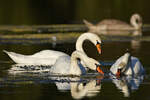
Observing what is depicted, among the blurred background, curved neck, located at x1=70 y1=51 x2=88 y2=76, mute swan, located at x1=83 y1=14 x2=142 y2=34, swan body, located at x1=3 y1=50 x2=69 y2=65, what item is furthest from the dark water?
the blurred background

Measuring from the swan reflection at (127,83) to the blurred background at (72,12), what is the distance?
1750 centimetres

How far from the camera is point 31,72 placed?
14.8 m

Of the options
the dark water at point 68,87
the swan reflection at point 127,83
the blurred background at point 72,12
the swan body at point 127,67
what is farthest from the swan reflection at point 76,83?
the blurred background at point 72,12

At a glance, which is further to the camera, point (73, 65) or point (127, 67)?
point (127, 67)

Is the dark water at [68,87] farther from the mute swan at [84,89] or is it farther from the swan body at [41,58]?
the swan body at [41,58]

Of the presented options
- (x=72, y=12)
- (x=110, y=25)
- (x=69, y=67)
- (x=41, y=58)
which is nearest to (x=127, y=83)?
(x=69, y=67)

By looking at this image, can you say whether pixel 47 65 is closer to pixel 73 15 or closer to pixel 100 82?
pixel 100 82

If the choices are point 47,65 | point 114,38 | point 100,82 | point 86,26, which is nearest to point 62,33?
point 114,38

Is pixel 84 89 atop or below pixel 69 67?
below

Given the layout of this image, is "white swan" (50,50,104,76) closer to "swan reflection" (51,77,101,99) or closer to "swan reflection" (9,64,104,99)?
"swan reflection" (9,64,104,99)

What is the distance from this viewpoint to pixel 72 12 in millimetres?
37344

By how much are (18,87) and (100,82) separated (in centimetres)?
169

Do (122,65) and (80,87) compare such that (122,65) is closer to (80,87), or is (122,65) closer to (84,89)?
(80,87)

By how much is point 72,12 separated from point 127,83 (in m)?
24.6
